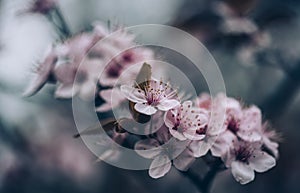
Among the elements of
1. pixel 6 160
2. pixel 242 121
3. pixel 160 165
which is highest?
pixel 242 121

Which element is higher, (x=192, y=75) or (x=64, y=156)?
(x=192, y=75)

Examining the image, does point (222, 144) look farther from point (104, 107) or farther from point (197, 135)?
point (104, 107)

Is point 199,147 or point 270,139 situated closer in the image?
point 199,147

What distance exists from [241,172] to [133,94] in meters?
0.18

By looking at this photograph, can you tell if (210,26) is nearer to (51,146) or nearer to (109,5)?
(109,5)

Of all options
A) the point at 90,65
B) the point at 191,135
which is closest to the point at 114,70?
the point at 90,65

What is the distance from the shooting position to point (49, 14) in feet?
2.71

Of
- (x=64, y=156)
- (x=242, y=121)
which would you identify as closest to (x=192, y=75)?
(x=242, y=121)

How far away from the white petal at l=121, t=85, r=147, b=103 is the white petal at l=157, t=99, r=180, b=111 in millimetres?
21

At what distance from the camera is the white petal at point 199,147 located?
632mm

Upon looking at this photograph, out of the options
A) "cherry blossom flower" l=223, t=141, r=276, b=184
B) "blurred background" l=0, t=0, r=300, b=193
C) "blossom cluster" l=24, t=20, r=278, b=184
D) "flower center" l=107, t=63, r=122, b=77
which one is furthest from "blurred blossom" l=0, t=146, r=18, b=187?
"cherry blossom flower" l=223, t=141, r=276, b=184

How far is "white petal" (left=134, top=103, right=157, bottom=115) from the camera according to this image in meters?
0.61

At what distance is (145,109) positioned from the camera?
2.00 feet

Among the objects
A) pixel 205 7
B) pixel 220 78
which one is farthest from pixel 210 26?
pixel 220 78
